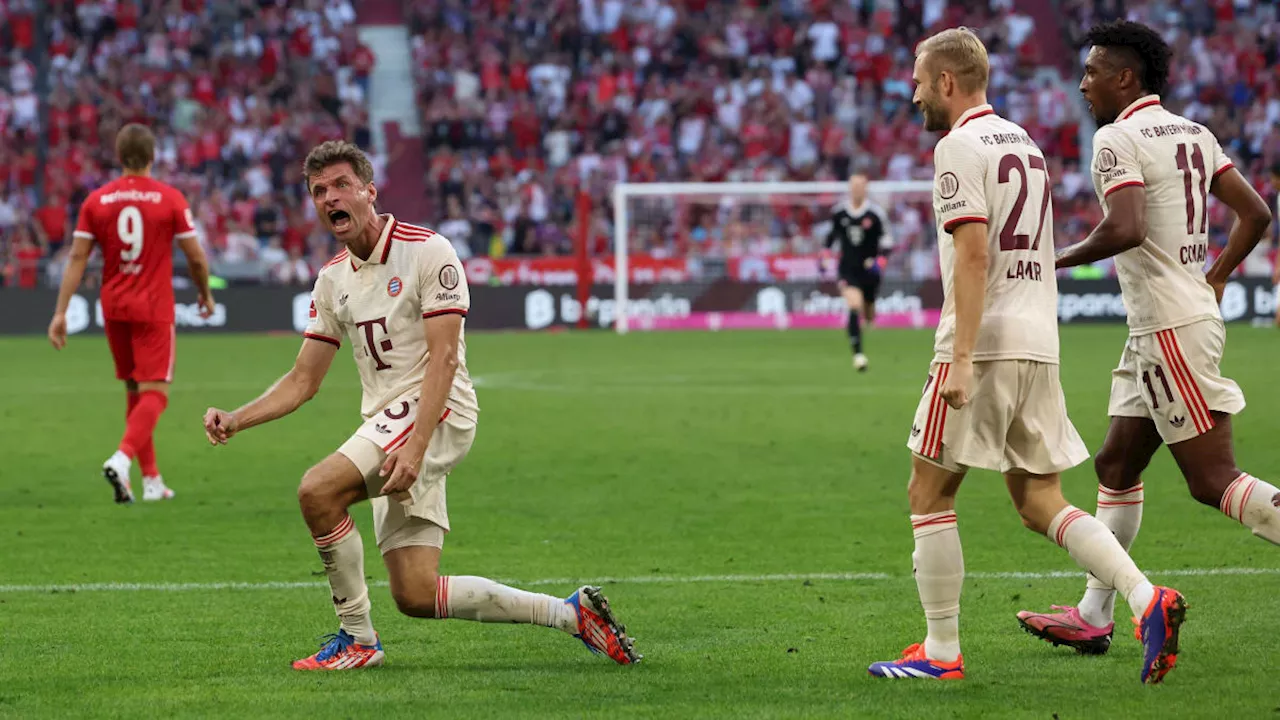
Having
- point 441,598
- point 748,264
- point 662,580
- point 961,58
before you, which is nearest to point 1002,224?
point 961,58

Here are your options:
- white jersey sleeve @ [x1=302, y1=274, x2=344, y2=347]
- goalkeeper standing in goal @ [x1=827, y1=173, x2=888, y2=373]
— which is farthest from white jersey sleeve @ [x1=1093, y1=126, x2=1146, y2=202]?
goalkeeper standing in goal @ [x1=827, y1=173, x2=888, y2=373]

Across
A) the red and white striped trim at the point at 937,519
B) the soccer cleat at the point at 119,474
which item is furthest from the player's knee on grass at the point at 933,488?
the soccer cleat at the point at 119,474

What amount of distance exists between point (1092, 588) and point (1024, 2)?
33.9 m

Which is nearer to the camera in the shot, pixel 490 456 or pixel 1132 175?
pixel 1132 175

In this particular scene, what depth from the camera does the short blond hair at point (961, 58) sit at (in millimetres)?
5418

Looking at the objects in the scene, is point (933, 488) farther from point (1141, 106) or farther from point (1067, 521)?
point (1141, 106)

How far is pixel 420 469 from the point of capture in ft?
18.9

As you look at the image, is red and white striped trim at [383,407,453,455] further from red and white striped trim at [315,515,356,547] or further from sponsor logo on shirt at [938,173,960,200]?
sponsor logo on shirt at [938,173,960,200]

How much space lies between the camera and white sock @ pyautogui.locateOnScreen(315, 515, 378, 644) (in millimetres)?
5805

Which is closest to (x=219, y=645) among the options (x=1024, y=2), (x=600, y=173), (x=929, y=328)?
(x=929, y=328)

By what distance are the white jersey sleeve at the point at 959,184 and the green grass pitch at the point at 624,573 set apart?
1467mm

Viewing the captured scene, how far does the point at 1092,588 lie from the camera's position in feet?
19.7

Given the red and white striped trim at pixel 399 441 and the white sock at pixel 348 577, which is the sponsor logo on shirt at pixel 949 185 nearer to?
the red and white striped trim at pixel 399 441

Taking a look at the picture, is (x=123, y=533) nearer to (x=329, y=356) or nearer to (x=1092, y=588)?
(x=329, y=356)
